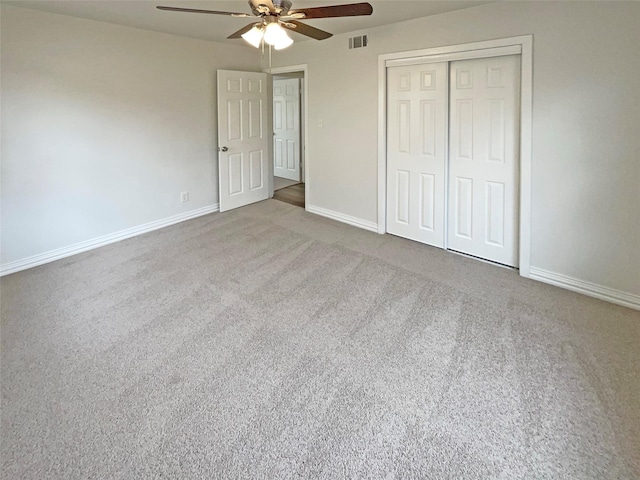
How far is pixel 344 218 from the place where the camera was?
16.6ft

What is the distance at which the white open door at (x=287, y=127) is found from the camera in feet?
24.9

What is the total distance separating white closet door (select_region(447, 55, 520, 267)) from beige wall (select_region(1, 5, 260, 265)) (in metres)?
3.14

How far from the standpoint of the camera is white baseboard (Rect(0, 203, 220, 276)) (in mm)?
3683

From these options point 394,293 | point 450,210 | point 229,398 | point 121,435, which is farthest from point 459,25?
point 121,435

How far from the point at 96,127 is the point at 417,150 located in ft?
10.8

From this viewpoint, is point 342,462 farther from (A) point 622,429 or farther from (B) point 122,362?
(B) point 122,362

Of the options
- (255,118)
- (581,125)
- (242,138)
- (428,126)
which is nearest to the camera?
(581,125)

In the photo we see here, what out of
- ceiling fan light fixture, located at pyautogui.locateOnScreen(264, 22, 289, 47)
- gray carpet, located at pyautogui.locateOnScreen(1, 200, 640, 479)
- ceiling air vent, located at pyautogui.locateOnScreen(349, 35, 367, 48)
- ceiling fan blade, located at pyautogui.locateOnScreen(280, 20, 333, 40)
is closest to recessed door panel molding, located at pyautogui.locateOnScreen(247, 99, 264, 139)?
ceiling air vent, located at pyautogui.locateOnScreen(349, 35, 367, 48)

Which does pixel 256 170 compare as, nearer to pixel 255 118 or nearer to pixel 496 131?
pixel 255 118

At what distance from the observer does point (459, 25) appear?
3516 millimetres

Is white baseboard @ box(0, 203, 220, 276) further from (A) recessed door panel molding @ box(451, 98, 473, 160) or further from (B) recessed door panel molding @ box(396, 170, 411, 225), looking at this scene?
(A) recessed door panel molding @ box(451, 98, 473, 160)

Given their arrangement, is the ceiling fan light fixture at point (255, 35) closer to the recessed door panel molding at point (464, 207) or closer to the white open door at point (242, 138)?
the recessed door panel molding at point (464, 207)

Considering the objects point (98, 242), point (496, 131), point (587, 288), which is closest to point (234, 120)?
point (98, 242)

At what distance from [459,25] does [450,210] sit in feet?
5.46
